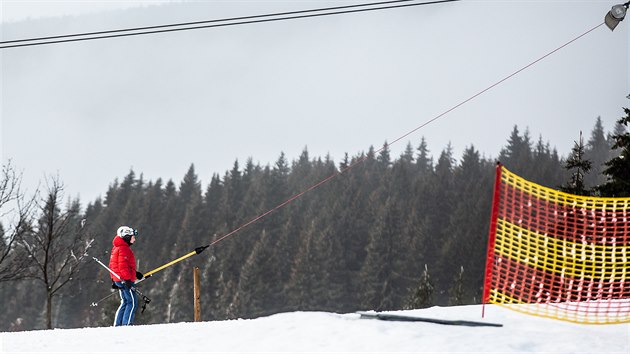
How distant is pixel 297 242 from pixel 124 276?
9872cm

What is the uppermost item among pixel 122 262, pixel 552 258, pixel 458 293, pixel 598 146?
pixel 598 146

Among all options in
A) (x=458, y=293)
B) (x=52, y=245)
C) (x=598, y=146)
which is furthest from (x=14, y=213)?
(x=598, y=146)

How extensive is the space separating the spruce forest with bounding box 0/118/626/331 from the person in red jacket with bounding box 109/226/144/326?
46.2 meters

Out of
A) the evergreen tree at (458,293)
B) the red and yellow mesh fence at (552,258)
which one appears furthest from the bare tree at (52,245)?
the evergreen tree at (458,293)

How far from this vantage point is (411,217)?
109188 millimetres

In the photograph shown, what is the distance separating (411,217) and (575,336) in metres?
101

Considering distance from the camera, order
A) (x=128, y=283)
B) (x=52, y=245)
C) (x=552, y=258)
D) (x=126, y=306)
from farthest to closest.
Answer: (x=52, y=245) < (x=126, y=306) < (x=128, y=283) < (x=552, y=258)

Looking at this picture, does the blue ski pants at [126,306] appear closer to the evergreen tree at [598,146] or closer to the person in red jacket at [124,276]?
the person in red jacket at [124,276]

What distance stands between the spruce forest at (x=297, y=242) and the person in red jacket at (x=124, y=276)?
4618 centimetres

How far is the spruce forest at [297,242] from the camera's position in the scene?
90188mm

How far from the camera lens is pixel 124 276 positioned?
11.8 meters

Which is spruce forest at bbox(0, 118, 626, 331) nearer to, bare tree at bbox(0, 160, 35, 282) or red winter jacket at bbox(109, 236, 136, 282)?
bare tree at bbox(0, 160, 35, 282)

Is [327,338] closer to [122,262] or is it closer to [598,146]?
[122,262]

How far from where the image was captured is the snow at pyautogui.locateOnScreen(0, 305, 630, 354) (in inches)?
325
